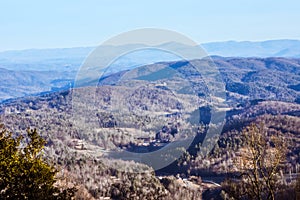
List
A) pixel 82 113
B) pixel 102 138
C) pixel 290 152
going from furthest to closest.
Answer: pixel 82 113 < pixel 102 138 < pixel 290 152

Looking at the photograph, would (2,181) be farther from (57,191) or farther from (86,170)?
(86,170)

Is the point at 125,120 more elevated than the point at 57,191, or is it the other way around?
the point at 57,191

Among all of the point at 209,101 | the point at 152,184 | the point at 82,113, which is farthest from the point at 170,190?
the point at 209,101

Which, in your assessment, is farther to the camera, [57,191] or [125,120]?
[125,120]

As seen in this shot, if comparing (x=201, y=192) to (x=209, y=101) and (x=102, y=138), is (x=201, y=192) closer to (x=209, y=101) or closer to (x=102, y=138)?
(x=102, y=138)

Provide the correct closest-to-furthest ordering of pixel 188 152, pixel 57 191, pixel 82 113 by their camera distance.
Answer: pixel 57 191 → pixel 188 152 → pixel 82 113

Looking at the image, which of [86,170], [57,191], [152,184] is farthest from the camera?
[86,170]

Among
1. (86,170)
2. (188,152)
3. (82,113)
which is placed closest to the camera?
(86,170)

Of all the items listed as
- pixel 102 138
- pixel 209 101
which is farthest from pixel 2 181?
pixel 209 101

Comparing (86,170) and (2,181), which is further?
(86,170)
